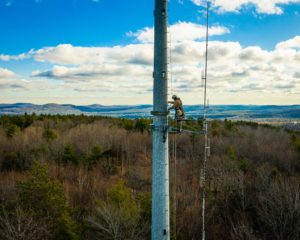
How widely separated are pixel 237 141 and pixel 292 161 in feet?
40.9

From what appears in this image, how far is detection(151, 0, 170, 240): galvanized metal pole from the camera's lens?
29.1 feet

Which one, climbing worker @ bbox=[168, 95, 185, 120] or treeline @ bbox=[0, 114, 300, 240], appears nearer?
climbing worker @ bbox=[168, 95, 185, 120]

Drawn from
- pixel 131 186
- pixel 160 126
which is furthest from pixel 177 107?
pixel 131 186

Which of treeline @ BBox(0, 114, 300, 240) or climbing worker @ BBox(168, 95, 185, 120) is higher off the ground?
climbing worker @ BBox(168, 95, 185, 120)

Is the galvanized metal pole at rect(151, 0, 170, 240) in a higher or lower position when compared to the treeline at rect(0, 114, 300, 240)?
A: higher

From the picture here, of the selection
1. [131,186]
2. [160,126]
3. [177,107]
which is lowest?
[131,186]

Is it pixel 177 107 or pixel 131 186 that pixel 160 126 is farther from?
pixel 131 186

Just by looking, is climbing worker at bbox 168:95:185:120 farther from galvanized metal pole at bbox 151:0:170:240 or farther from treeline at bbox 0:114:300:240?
treeline at bbox 0:114:300:240

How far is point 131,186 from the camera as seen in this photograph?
36.2 metres

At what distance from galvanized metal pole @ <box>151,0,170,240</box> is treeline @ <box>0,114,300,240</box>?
0.66 m

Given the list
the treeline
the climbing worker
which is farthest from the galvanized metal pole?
the treeline

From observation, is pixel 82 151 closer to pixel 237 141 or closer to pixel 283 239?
pixel 237 141

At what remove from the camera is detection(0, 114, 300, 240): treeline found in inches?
686

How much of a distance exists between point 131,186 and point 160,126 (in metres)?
28.2
